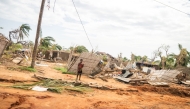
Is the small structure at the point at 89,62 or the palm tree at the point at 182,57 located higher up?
the palm tree at the point at 182,57

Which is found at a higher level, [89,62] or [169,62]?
[169,62]

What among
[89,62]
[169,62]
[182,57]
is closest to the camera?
[89,62]

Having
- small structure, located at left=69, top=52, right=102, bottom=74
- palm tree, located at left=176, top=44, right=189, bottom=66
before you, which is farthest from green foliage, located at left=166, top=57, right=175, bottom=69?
small structure, located at left=69, top=52, right=102, bottom=74

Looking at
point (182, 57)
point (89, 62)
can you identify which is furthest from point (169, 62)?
point (89, 62)

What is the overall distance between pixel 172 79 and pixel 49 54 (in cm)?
2258

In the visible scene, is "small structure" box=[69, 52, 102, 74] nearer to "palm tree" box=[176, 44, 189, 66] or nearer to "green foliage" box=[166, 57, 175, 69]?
"palm tree" box=[176, 44, 189, 66]

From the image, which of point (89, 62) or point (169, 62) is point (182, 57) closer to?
point (169, 62)

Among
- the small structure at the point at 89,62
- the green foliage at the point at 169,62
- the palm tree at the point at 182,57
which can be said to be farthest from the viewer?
the green foliage at the point at 169,62

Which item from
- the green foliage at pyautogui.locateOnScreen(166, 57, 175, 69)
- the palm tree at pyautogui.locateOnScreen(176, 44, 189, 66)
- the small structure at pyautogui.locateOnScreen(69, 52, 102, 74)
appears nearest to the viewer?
the small structure at pyautogui.locateOnScreen(69, 52, 102, 74)

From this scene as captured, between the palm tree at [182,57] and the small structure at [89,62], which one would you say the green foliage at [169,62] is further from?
the small structure at [89,62]

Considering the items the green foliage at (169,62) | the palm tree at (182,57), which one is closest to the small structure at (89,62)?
the palm tree at (182,57)

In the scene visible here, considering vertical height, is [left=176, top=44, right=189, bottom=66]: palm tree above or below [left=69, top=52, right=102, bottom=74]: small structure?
above

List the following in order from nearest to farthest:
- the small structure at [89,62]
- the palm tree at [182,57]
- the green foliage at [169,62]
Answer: the small structure at [89,62]
the palm tree at [182,57]
the green foliage at [169,62]

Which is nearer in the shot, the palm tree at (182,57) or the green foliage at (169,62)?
the palm tree at (182,57)
